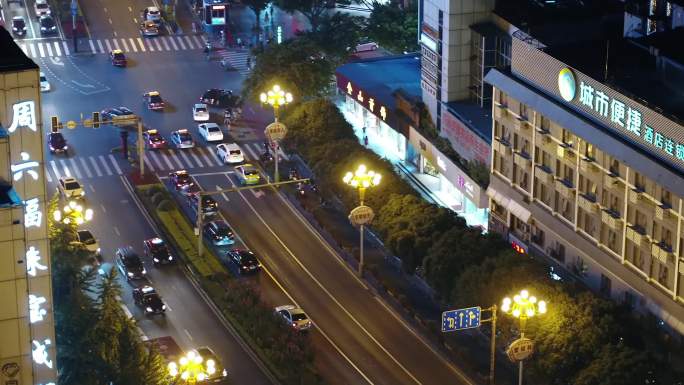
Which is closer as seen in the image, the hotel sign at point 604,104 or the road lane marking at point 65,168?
the hotel sign at point 604,104

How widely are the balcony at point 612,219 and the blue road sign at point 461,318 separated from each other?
15978 mm

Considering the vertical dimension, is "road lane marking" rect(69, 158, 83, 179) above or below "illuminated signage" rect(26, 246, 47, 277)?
below

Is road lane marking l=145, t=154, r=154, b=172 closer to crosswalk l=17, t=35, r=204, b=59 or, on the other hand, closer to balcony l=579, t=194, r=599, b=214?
crosswalk l=17, t=35, r=204, b=59

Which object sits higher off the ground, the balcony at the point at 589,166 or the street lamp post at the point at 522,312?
the balcony at the point at 589,166

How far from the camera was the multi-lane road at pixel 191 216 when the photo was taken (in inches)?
4828

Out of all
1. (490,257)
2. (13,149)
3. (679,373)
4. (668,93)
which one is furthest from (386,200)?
(13,149)

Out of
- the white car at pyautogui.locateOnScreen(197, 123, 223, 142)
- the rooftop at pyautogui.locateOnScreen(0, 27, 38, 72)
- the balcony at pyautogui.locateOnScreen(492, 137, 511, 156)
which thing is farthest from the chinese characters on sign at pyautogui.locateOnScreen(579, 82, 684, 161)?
the white car at pyautogui.locateOnScreen(197, 123, 223, 142)

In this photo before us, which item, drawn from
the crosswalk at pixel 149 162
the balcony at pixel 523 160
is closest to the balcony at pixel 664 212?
the balcony at pixel 523 160

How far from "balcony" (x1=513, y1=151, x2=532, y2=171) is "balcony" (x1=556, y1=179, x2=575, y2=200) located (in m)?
4.68

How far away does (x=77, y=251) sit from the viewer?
376 ft

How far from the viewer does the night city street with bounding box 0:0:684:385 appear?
10856cm

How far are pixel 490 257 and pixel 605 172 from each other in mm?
10575

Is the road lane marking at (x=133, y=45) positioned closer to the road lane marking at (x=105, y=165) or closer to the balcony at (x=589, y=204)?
the road lane marking at (x=105, y=165)

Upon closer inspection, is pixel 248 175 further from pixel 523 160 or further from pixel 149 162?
pixel 523 160
